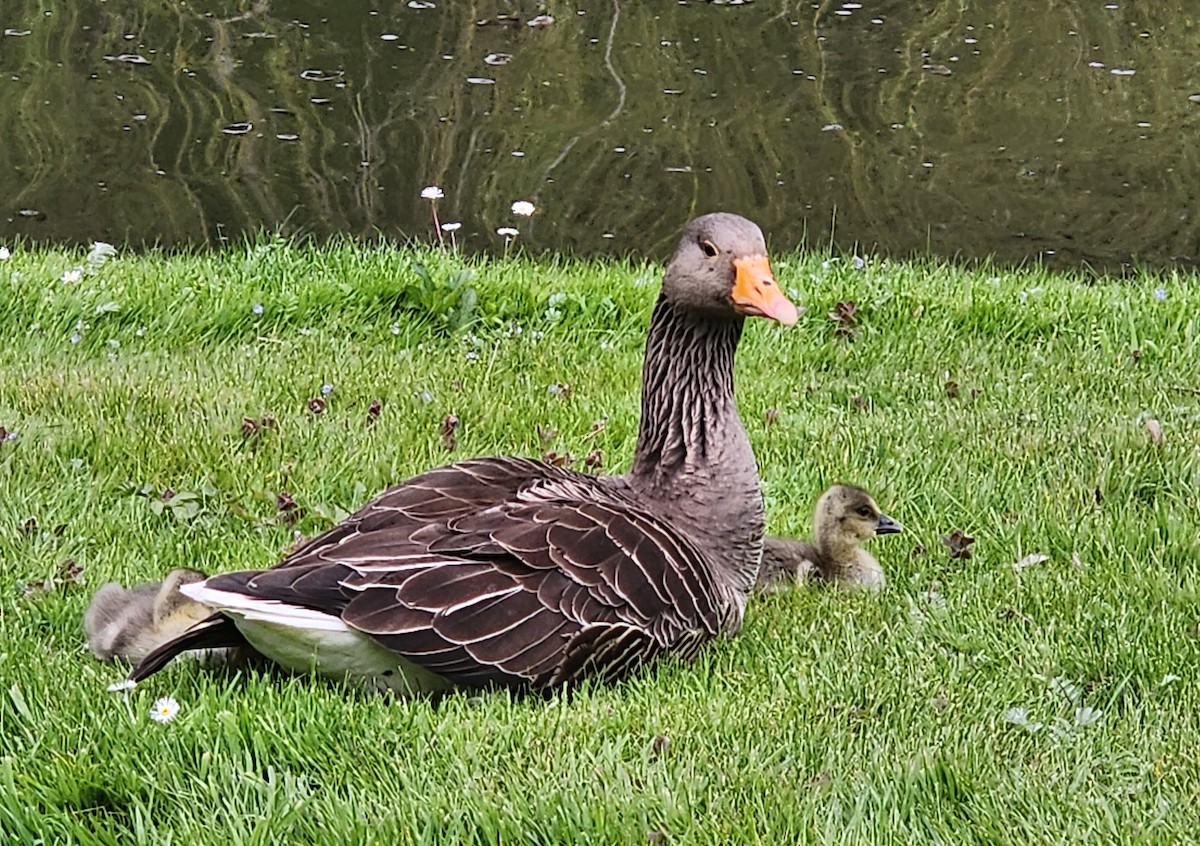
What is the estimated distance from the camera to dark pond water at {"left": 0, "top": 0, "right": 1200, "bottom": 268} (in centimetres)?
1061

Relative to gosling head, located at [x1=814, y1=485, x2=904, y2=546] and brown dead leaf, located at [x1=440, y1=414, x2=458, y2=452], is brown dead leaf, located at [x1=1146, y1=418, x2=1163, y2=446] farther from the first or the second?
brown dead leaf, located at [x1=440, y1=414, x2=458, y2=452]

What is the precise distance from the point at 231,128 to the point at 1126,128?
7184mm

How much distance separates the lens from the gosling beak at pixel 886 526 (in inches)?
184

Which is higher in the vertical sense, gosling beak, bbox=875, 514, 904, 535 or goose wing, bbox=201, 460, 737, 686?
goose wing, bbox=201, 460, 737, 686

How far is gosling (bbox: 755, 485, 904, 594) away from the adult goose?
308mm

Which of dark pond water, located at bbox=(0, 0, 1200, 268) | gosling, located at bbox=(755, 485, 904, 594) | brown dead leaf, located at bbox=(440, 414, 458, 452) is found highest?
gosling, located at bbox=(755, 485, 904, 594)

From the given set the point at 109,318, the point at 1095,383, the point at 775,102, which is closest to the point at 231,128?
the point at 775,102

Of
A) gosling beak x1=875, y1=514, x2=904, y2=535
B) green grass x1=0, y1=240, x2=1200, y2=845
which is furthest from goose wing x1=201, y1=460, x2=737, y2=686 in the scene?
gosling beak x1=875, y1=514, x2=904, y2=535

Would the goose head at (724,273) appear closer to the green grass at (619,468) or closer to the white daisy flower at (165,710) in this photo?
the green grass at (619,468)

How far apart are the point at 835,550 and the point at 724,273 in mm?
981

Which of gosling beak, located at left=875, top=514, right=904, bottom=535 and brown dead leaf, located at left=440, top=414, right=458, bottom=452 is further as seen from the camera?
brown dead leaf, located at left=440, top=414, right=458, bottom=452

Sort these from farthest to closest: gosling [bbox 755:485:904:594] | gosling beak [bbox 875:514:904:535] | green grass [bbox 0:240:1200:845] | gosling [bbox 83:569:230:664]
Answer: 1. gosling beak [bbox 875:514:904:535]
2. gosling [bbox 755:485:904:594]
3. gosling [bbox 83:569:230:664]
4. green grass [bbox 0:240:1200:845]

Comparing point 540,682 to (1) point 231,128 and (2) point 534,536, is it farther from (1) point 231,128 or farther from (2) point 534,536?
(1) point 231,128

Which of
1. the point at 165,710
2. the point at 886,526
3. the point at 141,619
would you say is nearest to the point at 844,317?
the point at 886,526
